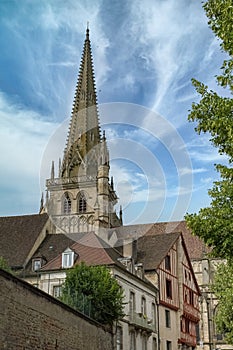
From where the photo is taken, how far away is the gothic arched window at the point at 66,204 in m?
55.6

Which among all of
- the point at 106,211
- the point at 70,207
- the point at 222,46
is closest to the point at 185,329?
the point at 106,211

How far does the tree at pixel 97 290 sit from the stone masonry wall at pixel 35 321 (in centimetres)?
260

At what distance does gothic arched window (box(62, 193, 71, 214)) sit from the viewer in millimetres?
55594

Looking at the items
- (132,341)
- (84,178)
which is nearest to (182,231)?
(84,178)

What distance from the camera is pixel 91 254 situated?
2792cm

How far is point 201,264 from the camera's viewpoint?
56156mm

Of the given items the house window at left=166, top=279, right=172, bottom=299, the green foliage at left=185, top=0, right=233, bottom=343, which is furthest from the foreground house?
the green foliage at left=185, top=0, right=233, bottom=343

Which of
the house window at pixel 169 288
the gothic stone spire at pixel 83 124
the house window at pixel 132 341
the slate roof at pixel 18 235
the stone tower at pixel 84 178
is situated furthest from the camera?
the gothic stone spire at pixel 83 124

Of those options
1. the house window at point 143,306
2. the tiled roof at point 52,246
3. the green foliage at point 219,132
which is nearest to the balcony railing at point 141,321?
the house window at point 143,306

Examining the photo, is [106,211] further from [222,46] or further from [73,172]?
[222,46]

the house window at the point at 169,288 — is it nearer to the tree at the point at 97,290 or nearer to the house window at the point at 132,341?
the house window at the point at 132,341

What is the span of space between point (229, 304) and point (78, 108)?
4477 cm

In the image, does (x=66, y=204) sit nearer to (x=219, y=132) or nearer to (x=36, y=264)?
(x=36, y=264)

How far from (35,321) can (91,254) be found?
43.6 ft
